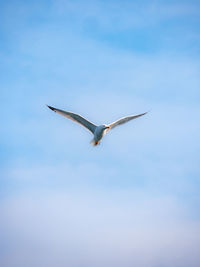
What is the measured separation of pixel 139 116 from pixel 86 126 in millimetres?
4431

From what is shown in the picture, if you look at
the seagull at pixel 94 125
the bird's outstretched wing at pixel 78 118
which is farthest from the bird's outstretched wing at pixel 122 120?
the bird's outstretched wing at pixel 78 118

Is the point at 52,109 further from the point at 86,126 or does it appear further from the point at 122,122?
the point at 122,122

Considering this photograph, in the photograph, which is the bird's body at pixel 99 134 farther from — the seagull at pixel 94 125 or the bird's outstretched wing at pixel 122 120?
the bird's outstretched wing at pixel 122 120

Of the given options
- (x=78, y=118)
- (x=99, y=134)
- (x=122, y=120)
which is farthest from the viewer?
(x=122, y=120)

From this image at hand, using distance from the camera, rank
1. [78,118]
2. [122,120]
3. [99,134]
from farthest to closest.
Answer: [122,120] → [78,118] → [99,134]

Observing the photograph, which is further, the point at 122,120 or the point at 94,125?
the point at 122,120

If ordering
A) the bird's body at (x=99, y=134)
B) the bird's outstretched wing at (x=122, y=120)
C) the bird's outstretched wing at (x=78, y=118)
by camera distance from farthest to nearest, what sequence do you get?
the bird's outstretched wing at (x=122, y=120)
the bird's outstretched wing at (x=78, y=118)
the bird's body at (x=99, y=134)

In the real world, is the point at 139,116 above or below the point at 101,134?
above

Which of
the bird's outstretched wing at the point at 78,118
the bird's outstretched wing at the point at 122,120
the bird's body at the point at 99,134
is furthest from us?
the bird's outstretched wing at the point at 122,120

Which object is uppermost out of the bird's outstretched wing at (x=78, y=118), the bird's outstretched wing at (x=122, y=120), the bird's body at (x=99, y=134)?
the bird's outstretched wing at (x=122, y=120)

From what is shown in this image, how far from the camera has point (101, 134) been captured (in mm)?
43250

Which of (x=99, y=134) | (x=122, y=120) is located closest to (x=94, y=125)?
(x=99, y=134)

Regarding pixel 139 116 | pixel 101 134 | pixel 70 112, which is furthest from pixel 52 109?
pixel 139 116

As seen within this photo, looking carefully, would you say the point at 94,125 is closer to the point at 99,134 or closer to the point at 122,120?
the point at 99,134
